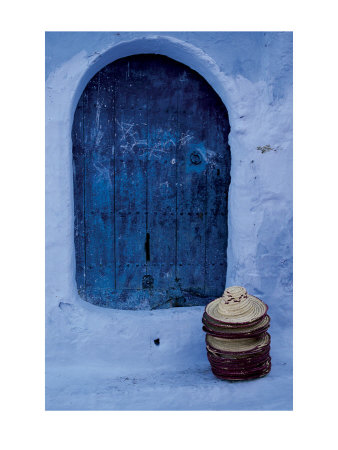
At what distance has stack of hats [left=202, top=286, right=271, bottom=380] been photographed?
2.24 m

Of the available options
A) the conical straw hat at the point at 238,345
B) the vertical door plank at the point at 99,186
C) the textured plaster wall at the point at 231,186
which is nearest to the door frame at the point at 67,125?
the textured plaster wall at the point at 231,186

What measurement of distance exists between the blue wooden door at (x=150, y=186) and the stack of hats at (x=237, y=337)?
0.48 metres

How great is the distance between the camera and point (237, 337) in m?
2.23

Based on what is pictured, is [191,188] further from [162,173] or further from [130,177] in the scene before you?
[130,177]

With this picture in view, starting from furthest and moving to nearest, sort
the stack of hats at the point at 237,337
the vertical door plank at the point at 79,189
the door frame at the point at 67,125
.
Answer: the vertical door plank at the point at 79,189 → the door frame at the point at 67,125 → the stack of hats at the point at 237,337

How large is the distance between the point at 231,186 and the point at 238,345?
3.08 ft

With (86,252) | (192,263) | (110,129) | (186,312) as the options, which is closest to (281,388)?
(186,312)

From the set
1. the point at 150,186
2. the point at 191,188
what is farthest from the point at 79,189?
the point at 191,188

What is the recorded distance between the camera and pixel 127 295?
2746 millimetres

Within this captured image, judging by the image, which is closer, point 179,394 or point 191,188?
point 179,394

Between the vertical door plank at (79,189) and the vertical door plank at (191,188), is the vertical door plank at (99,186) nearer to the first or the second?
the vertical door plank at (79,189)

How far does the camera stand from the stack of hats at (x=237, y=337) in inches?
88.2
